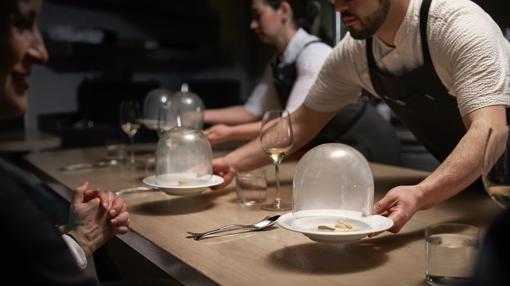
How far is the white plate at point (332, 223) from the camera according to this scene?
974 mm

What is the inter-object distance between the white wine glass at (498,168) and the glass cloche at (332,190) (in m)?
0.22

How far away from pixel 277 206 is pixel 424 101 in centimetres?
58

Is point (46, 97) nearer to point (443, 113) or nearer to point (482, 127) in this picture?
point (443, 113)

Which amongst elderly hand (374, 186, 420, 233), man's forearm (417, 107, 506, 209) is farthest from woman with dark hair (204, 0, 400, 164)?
elderly hand (374, 186, 420, 233)

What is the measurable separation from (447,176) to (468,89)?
0.79 feet

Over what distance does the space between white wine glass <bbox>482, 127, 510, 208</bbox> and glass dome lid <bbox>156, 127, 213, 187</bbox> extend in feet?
2.58

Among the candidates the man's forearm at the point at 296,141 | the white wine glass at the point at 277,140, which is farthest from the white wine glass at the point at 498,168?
the man's forearm at the point at 296,141

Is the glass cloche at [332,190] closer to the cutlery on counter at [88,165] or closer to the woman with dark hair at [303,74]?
the cutlery on counter at [88,165]

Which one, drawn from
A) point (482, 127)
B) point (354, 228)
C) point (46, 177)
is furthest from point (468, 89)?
point (46, 177)

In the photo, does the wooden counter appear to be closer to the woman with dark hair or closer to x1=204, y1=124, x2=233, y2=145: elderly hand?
x1=204, y1=124, x2=233, y2=145: elderly hand

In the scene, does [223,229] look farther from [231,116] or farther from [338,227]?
[231,116]

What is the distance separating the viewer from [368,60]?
5.47ft

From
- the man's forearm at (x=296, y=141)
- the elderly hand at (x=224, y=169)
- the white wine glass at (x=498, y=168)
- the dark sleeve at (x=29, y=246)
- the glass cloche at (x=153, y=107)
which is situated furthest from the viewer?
the glass cloche at (x=153, y=107)

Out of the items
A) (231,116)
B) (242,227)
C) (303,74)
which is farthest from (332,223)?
(231,116)
